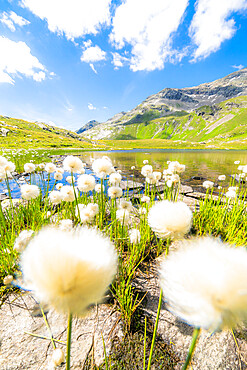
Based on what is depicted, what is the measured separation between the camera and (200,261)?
0.61m

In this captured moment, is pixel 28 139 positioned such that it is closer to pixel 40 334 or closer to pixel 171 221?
pixel 40 334

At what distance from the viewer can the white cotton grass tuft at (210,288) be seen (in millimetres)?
491

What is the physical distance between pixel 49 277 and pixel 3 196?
25.3 feet

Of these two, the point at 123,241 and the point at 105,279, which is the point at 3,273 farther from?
the point at 105,279

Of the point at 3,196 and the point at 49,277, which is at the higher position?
the point at 49,277

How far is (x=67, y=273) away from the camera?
1.86 ft

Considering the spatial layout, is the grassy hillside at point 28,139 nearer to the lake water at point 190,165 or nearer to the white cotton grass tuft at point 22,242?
the lake water at point 190,165

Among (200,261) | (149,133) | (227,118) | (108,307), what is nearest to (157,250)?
(108,307)

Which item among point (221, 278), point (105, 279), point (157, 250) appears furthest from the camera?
point (157, 250)

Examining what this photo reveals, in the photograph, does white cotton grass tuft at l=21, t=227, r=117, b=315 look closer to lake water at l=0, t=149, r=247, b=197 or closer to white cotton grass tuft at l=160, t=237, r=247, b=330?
white cotton grass tuft at l=160, t=237, r=247, b=330

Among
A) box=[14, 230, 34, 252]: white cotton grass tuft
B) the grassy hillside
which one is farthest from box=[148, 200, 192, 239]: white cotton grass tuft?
the grassy hillside

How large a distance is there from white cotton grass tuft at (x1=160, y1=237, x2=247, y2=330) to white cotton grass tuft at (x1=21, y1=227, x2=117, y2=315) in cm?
32

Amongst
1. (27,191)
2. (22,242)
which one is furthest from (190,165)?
(22,242)

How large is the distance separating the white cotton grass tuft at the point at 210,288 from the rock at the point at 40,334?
1479mm
